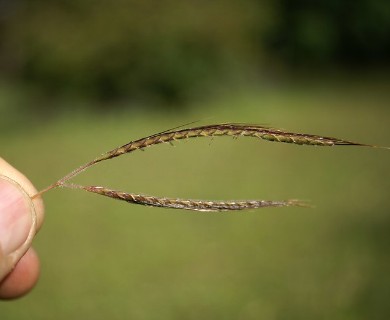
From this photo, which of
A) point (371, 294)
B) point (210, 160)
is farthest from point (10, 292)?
point (210, 160)

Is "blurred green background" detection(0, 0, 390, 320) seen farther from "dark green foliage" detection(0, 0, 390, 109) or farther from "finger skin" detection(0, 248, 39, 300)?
"finger skin" detection(0, 248, 39, 300)

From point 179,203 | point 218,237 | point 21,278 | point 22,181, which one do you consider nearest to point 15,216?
point 22,181

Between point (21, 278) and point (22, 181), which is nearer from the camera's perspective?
point (22, 181)

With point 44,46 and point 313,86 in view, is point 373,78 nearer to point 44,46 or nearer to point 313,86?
point 313,86

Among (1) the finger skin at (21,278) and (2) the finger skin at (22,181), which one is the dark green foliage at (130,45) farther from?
(2) the finger skin at (22,181)

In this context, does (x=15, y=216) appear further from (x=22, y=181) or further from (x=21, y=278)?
(x=21, y=278)

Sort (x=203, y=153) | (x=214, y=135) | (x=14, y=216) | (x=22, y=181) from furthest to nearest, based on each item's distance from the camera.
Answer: (x=203, y=153), (x=22, y=181), (x=14, y=216), (x=214, y=135)

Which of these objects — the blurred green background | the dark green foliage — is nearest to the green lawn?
the blurred green background
